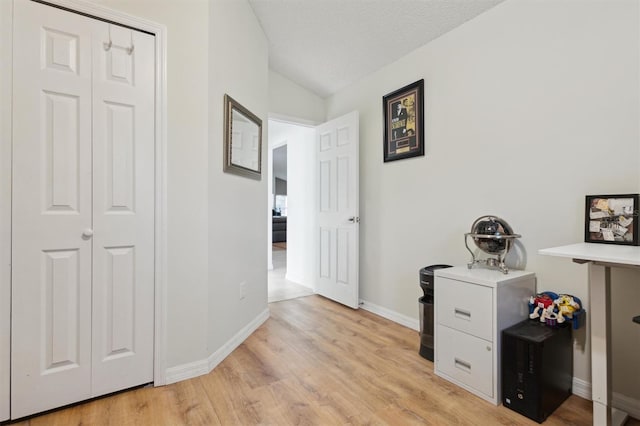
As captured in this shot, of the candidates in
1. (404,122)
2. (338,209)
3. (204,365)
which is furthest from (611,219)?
(204,365)

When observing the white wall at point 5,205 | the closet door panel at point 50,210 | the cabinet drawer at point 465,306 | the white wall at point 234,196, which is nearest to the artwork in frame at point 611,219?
the cabinet drawer at point 465,306

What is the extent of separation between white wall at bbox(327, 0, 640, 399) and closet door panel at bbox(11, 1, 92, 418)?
2.23 metres

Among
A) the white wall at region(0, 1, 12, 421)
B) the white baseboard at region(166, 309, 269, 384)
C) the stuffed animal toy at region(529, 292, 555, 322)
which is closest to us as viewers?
the white wall at region(0, 1, 12, 421)

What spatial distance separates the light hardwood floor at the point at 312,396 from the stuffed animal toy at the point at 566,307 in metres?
0.44

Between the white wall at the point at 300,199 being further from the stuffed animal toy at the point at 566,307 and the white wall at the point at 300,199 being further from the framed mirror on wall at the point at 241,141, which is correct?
the stuffed animal toy at the point at 566,307

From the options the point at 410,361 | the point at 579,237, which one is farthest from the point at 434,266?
the point at 579,237

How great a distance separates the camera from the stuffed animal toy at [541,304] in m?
1.67

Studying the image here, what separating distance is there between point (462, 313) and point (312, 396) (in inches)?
37.0

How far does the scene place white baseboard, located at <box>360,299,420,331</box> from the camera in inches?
102

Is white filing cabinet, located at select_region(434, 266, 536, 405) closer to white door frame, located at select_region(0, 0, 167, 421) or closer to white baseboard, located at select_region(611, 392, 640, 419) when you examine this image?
white baseboard, located at select_region(611, 392, 640, 419)

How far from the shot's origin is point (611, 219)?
153 cm

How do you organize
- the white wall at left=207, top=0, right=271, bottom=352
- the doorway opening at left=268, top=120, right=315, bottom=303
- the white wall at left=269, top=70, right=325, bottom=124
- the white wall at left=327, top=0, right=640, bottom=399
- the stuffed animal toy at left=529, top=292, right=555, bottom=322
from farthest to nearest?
the doorway opening at left=268, top=120, right=315, bottom=303
the white wall at left=269, top=70, right=325, bottom=124
the white wall at left=207, top=0, right=271, bottom=352
the stuffed animal toy at left=529, top=292, right=555, bottom=322
the white wall at left=327, top=0, right=640, bottom=399

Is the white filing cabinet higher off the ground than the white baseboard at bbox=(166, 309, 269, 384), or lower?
higher

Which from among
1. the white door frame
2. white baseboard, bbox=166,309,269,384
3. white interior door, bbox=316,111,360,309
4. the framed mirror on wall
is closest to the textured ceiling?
white interior door, bbox=316,111,360,309
